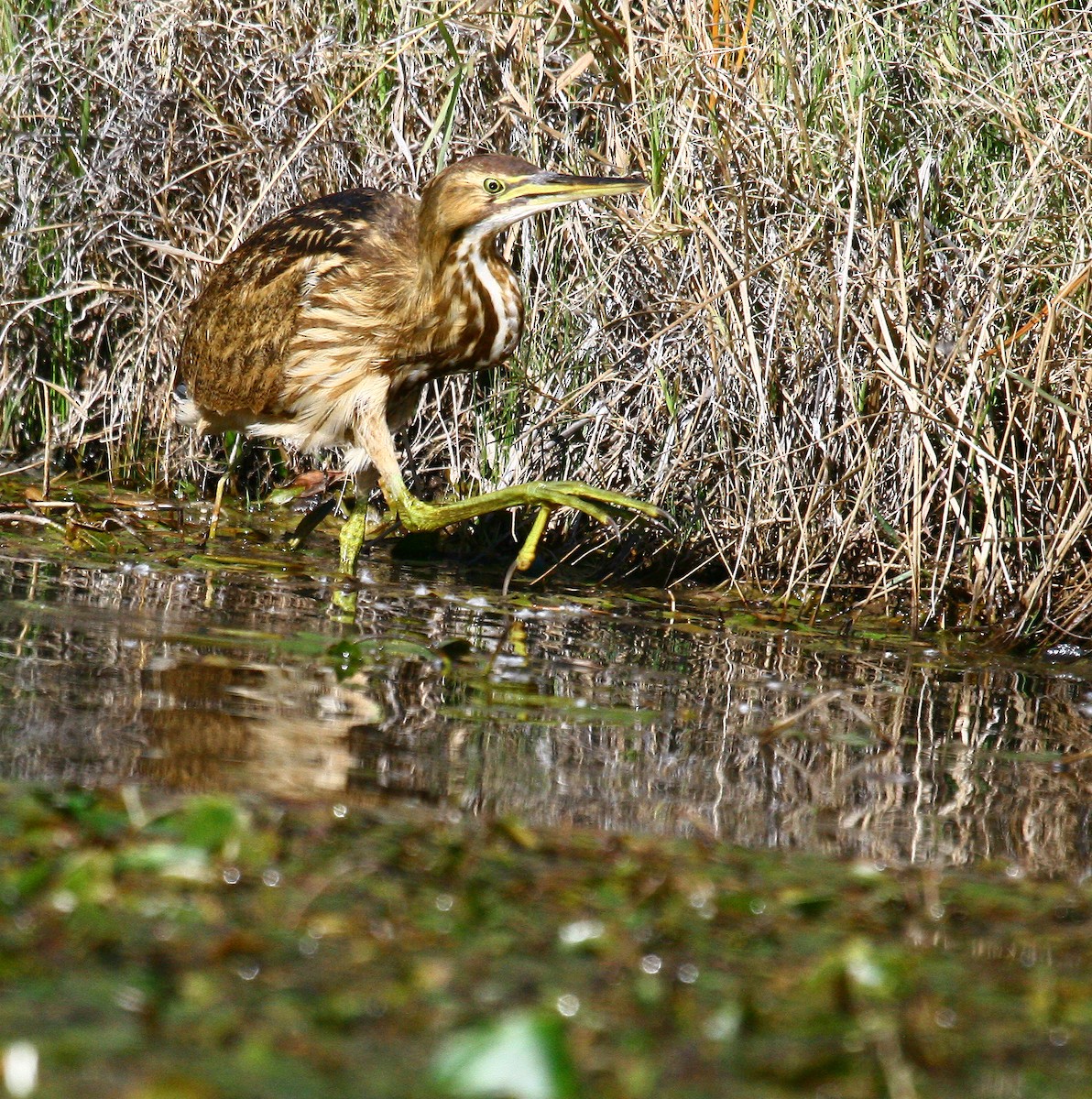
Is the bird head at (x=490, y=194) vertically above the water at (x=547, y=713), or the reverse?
the bird head at (x=490, y=194)

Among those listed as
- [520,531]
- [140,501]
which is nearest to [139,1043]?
[520,531]

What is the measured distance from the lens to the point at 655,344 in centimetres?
512

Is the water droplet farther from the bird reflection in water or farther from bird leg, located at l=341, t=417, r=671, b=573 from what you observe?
bird leg, located at l=341, t=417, r=671, b=573

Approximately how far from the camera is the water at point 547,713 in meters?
2.55

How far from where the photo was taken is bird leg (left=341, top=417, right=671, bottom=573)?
15.2 feet

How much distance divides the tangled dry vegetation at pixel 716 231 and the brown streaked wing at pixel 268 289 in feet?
1.04

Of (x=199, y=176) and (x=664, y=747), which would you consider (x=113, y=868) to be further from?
(x=199, y=176)

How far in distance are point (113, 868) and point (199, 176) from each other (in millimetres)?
4613

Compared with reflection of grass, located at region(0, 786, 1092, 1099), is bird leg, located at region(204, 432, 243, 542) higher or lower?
higher

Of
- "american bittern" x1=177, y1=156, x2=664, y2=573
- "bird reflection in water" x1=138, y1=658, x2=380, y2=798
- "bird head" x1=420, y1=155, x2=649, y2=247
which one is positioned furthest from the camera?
"american bittern" x1=177, y1=156, x2=664, y2=573

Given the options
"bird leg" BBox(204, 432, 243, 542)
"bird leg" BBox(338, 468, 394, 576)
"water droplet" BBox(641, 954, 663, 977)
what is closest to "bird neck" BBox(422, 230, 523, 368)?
"bird leg" BBox(338, 468, 394, 576)

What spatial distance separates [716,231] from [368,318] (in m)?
1.19

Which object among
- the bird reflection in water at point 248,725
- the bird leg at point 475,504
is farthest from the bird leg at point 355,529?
the bird reflection in water at point 248,725

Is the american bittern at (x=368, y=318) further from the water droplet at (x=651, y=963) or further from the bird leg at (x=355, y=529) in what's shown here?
the water droplet at (x=651, y=963)
